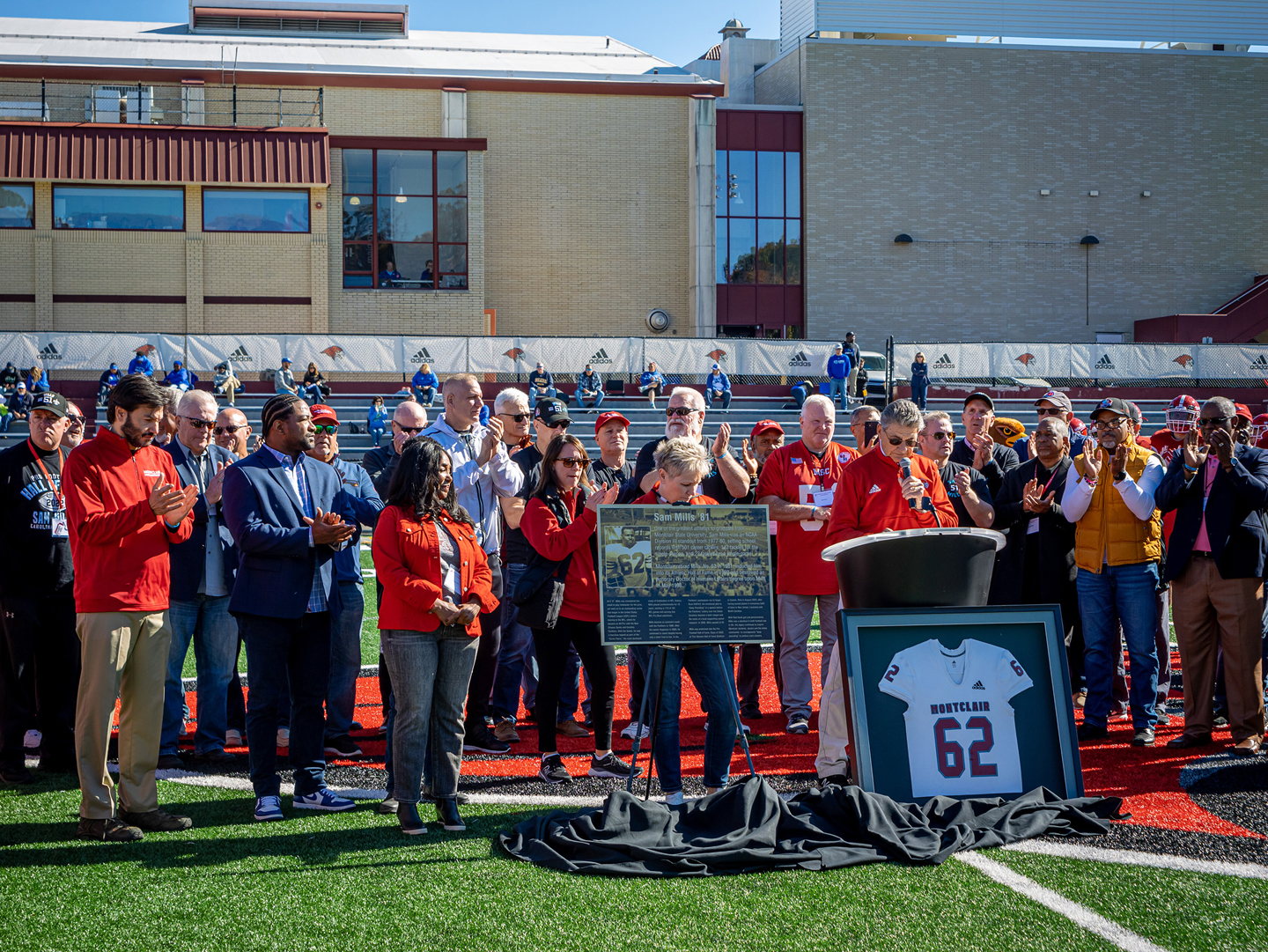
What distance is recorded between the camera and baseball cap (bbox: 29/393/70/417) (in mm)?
6508

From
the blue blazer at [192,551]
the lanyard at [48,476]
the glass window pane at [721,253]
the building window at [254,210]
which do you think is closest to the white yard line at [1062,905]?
the blue blazer at [192,551]

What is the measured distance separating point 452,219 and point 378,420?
12911 mm

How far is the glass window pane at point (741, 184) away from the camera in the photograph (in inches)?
1476

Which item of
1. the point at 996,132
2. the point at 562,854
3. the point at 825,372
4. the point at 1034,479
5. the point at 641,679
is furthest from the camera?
the point at 996,132

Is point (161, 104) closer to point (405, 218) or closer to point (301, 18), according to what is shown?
point (301, 18)

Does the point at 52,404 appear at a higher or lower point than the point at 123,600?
higher

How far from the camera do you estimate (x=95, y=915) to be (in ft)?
14.3

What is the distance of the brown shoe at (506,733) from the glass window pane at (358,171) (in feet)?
99.5

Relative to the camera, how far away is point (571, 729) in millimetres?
7449

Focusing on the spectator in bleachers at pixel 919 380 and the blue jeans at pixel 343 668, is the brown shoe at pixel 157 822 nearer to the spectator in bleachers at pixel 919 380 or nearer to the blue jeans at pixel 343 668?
the blue jeans at pixel 343 668

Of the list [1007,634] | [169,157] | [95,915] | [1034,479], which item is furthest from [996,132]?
[95,915]

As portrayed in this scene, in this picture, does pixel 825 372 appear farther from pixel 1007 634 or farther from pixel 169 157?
pixel 1007 634

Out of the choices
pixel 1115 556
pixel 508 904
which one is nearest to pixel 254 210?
pixel 1115 556

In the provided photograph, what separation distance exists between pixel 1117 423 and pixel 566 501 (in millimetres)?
3509
